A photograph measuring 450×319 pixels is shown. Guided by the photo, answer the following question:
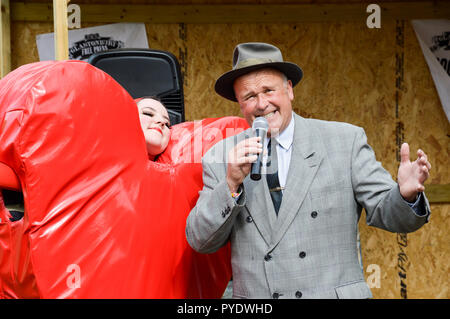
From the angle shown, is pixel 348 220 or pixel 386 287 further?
pixel 386 287

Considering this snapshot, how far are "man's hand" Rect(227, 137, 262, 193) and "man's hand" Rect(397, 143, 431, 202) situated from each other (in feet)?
1.30

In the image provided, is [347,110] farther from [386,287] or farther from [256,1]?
[386,287]

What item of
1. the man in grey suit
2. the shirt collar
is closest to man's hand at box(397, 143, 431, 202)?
the man in grey suit

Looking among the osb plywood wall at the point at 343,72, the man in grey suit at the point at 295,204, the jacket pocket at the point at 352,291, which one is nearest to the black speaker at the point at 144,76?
the man in grey suit at the point at 295,204

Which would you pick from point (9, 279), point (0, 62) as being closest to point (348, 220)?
point (9, 279)

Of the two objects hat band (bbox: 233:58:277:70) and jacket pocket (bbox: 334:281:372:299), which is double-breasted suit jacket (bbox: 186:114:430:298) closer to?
jacket pocket (bbox: 334:281:372:299)

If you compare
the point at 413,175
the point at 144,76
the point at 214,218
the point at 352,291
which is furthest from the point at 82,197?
the point at 144,76

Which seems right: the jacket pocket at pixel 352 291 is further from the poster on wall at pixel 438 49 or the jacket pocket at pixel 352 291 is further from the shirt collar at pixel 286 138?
the poster on wall at pixel 438 49

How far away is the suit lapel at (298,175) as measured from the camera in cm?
144

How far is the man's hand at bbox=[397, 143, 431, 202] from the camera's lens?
1247 millimetres

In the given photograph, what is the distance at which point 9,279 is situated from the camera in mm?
1440
